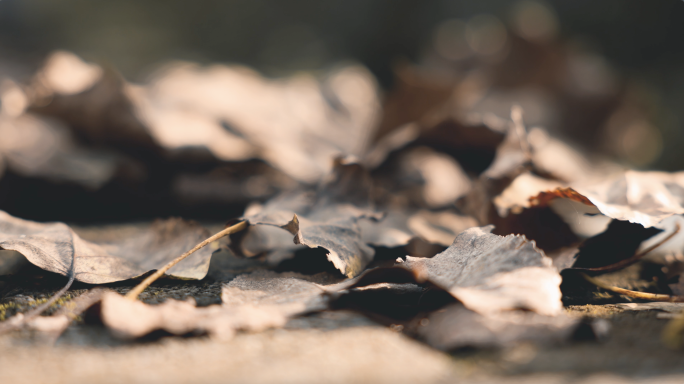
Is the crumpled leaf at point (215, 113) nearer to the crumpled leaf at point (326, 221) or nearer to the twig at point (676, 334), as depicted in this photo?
the crumpled leaf at point (326, 221)

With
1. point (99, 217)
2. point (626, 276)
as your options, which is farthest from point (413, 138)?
point (99, 217)

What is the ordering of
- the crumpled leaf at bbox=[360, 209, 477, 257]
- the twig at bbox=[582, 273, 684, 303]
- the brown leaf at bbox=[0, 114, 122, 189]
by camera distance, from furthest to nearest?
the brown leaf at bbox=[0, 114, 122, 189] → the crumpled leaf at bbox=[360, 209, 477, 257] → the twig at bbox=[582, 273, 684, 303]

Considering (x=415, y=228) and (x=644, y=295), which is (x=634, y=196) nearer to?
(x=644, y=295)

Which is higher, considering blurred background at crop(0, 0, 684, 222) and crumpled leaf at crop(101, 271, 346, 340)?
blurred background at crop(0, 0, 684, 222)

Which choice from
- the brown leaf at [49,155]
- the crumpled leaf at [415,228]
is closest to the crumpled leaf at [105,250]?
the crumpled leaf at [415,228]

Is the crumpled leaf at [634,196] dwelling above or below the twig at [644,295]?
above

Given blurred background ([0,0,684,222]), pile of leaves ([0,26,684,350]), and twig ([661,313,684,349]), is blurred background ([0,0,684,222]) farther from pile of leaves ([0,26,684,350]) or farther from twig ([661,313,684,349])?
twig ([661,313,684,349])

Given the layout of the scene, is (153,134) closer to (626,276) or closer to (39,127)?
(39,127)

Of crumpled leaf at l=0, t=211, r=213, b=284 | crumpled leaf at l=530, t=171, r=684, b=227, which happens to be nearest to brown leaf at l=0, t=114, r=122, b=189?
crumpled leaf at l=0, t=211, r=213, b=284

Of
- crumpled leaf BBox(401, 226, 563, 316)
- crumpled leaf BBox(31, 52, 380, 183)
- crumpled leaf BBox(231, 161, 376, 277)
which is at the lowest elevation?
crumpled leaf BBox(401, 226, 563, 316)
